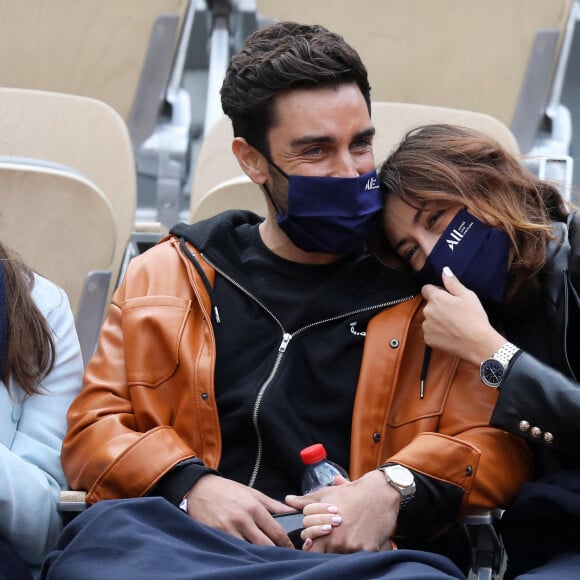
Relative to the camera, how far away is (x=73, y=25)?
3.88 metres

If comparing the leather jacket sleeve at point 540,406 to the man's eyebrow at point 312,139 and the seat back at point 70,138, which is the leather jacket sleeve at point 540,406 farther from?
the seat back at point 70,138

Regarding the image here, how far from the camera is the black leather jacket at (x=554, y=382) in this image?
204cm

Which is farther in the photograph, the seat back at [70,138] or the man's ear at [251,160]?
the seat back at [70,138]

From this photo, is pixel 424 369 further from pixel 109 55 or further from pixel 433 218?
pixel 109 55

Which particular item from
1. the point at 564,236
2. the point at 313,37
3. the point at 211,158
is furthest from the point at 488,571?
the point at 211,158

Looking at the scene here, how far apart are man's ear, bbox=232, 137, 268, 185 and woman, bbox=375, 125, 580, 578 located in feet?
0.82

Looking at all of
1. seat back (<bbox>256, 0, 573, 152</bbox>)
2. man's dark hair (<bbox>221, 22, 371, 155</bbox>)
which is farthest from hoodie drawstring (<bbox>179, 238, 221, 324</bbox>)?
seat back (<bbox>256, 0, 573, 152</bbox>)

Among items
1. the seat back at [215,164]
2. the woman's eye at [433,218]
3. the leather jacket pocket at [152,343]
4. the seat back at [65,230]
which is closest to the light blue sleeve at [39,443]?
the leather jacket pocket at [152,343]

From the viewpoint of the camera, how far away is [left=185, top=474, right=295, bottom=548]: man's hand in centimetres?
201

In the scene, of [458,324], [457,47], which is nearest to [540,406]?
[458,324]

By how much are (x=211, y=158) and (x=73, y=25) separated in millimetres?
997

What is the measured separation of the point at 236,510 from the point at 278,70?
892mm

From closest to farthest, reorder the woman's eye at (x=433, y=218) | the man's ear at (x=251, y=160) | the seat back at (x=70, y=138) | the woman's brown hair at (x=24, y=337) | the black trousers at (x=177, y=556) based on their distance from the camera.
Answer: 1. the black trousers at (x=177, y=556)
2. the woman's brown hair at (x=24, y=337)
3. the woman's eye at (x=433, y=218)
4. the man's ear at (x=251, y=160)
5. the seat back at (x=70, y=138)

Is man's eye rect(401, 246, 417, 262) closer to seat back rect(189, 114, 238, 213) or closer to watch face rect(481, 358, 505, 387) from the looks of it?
watch face rect(481, 358, 505, 387)
